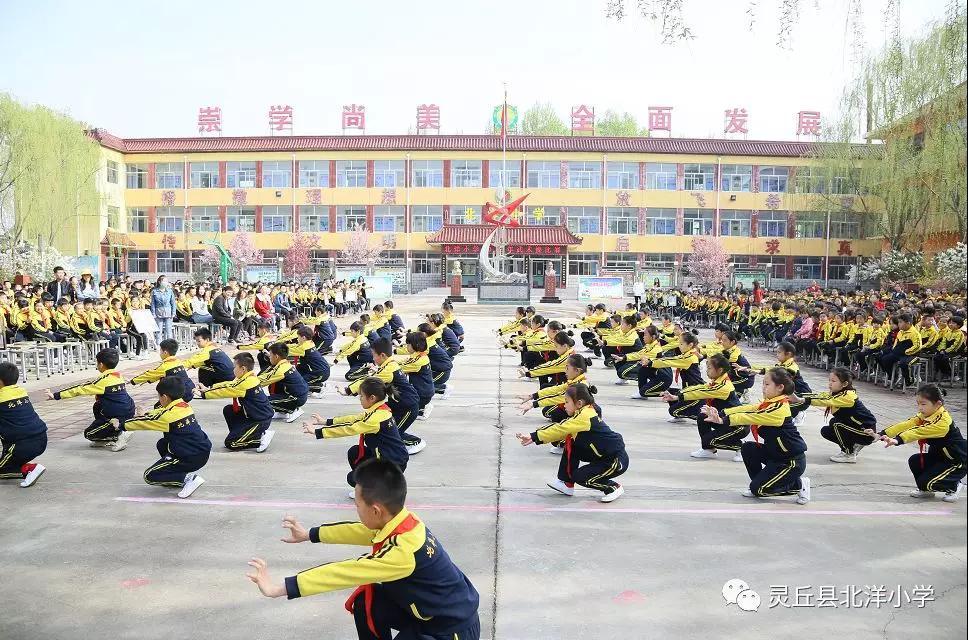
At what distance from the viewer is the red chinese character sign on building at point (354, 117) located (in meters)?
43.3

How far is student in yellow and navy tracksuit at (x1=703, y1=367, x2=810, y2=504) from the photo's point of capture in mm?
5797

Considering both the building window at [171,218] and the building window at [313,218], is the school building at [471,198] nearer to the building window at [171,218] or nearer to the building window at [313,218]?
the building window at [313,218]

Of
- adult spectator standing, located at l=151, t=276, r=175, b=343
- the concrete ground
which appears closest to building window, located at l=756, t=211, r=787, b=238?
adult spectator standing, located at l=151, t=276, r=175, b=343

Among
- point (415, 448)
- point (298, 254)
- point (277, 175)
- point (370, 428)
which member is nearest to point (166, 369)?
point (415, 448)

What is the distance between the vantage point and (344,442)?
7848 mm

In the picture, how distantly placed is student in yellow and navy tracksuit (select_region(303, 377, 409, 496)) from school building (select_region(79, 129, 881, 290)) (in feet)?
121

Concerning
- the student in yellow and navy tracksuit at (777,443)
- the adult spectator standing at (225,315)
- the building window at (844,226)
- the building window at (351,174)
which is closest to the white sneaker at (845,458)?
the student in yellow and navy tracksuit at (777,443)

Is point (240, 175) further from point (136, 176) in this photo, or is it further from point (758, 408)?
point (758, 408)

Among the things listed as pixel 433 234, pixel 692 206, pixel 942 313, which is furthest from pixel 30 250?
pixel 692 206

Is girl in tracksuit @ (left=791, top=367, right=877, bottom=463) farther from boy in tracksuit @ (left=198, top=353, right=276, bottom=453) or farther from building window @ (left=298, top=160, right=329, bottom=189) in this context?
building window @ (left=298, top=160, right=329, bottom=189)

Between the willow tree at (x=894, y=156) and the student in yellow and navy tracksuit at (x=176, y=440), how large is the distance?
5631 mm

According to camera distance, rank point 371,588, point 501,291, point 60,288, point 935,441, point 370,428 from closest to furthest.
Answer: point 371,588 < point 370,428 < point 935,441 < point 60,288 < point 501,291

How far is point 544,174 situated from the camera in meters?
43.0

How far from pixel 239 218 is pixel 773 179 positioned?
101 ft
